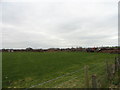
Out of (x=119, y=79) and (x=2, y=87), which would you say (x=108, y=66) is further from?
(x=2, y=87)

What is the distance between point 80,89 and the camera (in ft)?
25.0

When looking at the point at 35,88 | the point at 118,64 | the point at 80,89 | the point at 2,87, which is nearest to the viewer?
the point at 80,89

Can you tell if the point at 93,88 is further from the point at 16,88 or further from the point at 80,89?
→ the point at 16,88

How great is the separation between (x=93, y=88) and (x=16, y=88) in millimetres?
5865

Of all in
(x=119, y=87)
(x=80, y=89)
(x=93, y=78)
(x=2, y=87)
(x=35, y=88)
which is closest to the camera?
(x=93, y=78)

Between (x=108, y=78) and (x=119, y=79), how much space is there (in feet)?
3.64

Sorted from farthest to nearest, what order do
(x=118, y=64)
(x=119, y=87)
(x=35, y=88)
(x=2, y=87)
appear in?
(x=118, y=64) → (x=2, y=87) → (x=119, y=87) → (x=35, y=88)

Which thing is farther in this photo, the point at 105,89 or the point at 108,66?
the point at 108,66

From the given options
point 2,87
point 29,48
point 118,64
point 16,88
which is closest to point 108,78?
point 118,64

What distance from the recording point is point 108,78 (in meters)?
10.4

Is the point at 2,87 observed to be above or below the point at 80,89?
below

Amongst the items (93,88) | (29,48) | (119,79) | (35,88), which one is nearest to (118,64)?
(119,79)

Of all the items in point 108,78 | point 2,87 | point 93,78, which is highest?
point 93,78

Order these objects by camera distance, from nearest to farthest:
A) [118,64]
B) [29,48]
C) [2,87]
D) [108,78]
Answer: [108,78] < [2,87] < [118,64] < [29,48]
